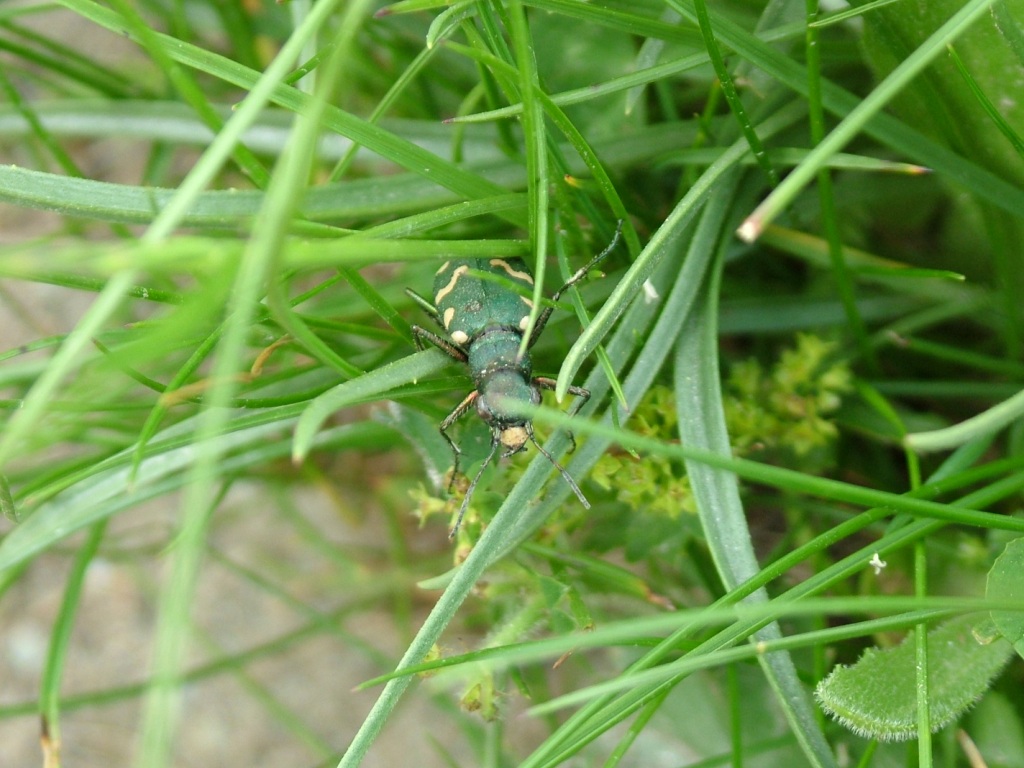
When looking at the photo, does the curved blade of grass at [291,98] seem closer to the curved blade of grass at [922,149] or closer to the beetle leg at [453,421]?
the beetle leg at [453,421]

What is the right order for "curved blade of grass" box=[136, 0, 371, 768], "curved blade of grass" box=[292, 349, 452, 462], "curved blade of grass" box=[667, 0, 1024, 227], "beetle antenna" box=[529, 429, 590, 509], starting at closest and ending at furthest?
"curved blade of grass" box=[136, 0, 371, 768]
"curved blade of grass" box=[292, 349, 452, 462]
"beetle antenna" box=[529, 429, 590, 509]
"curved blade of grass" box=[667, 0, 1024, 227]

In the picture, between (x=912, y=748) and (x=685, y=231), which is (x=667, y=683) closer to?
(x=912, y=748)

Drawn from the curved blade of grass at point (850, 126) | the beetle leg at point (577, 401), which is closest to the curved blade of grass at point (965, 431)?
the curved blade of grass at point (850, 126)

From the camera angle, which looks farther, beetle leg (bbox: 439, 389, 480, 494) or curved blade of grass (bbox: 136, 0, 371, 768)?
beetle leg (bbox: 439, 389, 480, 494)

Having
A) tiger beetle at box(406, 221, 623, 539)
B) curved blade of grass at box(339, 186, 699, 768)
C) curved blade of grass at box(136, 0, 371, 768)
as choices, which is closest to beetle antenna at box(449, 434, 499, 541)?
tiger beetle at box(406, 221, 623, 539)

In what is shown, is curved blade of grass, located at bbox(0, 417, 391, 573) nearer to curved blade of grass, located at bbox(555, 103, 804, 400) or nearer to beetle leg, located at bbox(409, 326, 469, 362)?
beetle leg, located at bbox(409, 326, 469, 362)

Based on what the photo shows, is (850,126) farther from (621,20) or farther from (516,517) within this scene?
(516,517)

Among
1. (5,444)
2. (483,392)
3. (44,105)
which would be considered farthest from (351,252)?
(44,105)
